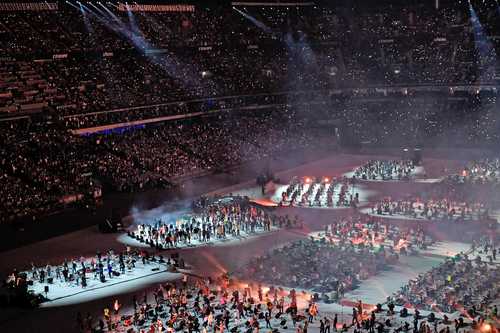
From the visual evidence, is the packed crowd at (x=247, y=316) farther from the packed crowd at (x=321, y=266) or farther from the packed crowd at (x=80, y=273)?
the packed crowd at (x=80, y=273)

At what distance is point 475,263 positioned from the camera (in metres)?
32.3

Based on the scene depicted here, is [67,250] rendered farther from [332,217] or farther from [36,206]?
[332,217]

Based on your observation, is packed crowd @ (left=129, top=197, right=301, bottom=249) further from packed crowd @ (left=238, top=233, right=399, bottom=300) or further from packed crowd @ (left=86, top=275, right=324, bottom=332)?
packed crowd @ (left=86, top=275, right=324, bottom=332)

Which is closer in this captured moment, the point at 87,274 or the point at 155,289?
the point at 155,289

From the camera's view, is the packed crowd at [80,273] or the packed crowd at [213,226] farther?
the packed crowd at [213,226]

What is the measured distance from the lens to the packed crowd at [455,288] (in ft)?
87.2

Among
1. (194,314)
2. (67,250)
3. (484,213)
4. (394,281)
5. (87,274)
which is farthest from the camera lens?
(484,213)

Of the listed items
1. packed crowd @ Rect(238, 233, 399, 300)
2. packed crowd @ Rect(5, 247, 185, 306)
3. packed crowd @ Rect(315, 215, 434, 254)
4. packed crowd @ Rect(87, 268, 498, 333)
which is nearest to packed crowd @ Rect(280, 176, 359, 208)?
packed crowd @ Rect(315, 215, 434, 254)

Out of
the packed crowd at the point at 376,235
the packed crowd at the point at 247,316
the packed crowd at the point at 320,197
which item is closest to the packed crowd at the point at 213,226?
the packed crowd at the point at 376,235

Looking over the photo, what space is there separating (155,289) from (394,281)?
409 inches

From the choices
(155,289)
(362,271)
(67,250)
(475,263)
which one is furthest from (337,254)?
(67,250)

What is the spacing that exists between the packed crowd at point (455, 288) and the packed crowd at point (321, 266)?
245 centimetres

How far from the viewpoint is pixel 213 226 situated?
133ft

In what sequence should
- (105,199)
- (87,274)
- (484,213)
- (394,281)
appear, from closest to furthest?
(394,281) < (87,274) < (484,213) < (105,199)
